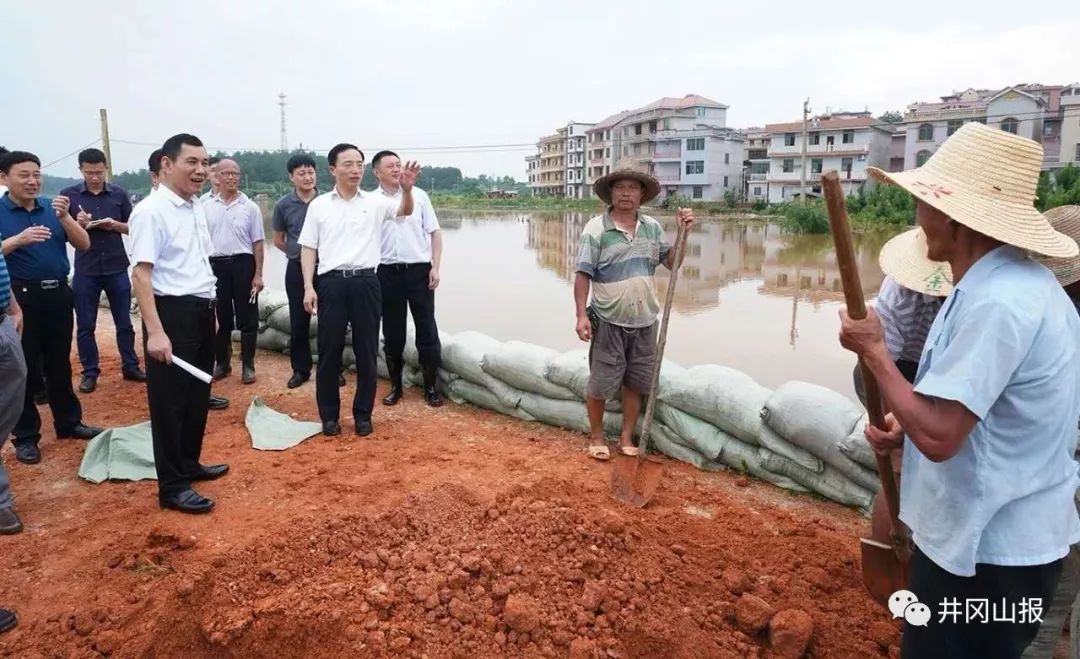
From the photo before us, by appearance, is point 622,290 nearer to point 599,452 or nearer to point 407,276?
point 599,452

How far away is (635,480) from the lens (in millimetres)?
3020

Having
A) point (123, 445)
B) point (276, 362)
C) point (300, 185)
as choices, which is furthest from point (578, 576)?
point (276, 362)

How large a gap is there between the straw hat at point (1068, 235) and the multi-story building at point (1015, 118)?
32248 millimetres

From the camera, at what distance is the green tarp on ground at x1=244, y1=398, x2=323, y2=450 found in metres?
3.68

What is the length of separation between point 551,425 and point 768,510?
1.40 m

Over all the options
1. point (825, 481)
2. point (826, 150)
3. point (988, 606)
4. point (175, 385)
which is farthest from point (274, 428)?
point (826, 150)

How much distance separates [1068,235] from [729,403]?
1.50 metres

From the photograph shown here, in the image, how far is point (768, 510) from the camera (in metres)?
2.94

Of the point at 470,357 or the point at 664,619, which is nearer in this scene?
the point at 664,619

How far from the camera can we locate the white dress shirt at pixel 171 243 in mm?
2777

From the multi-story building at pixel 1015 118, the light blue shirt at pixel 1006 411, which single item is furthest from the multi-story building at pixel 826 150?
the light blue shirt at pixel 1006 411

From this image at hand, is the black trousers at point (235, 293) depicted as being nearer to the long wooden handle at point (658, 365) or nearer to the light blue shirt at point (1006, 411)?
the long wooden handle at point (658, 365)

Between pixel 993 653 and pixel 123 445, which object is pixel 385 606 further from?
pixel 123 445

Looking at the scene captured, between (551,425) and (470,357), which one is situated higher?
(470,357)
